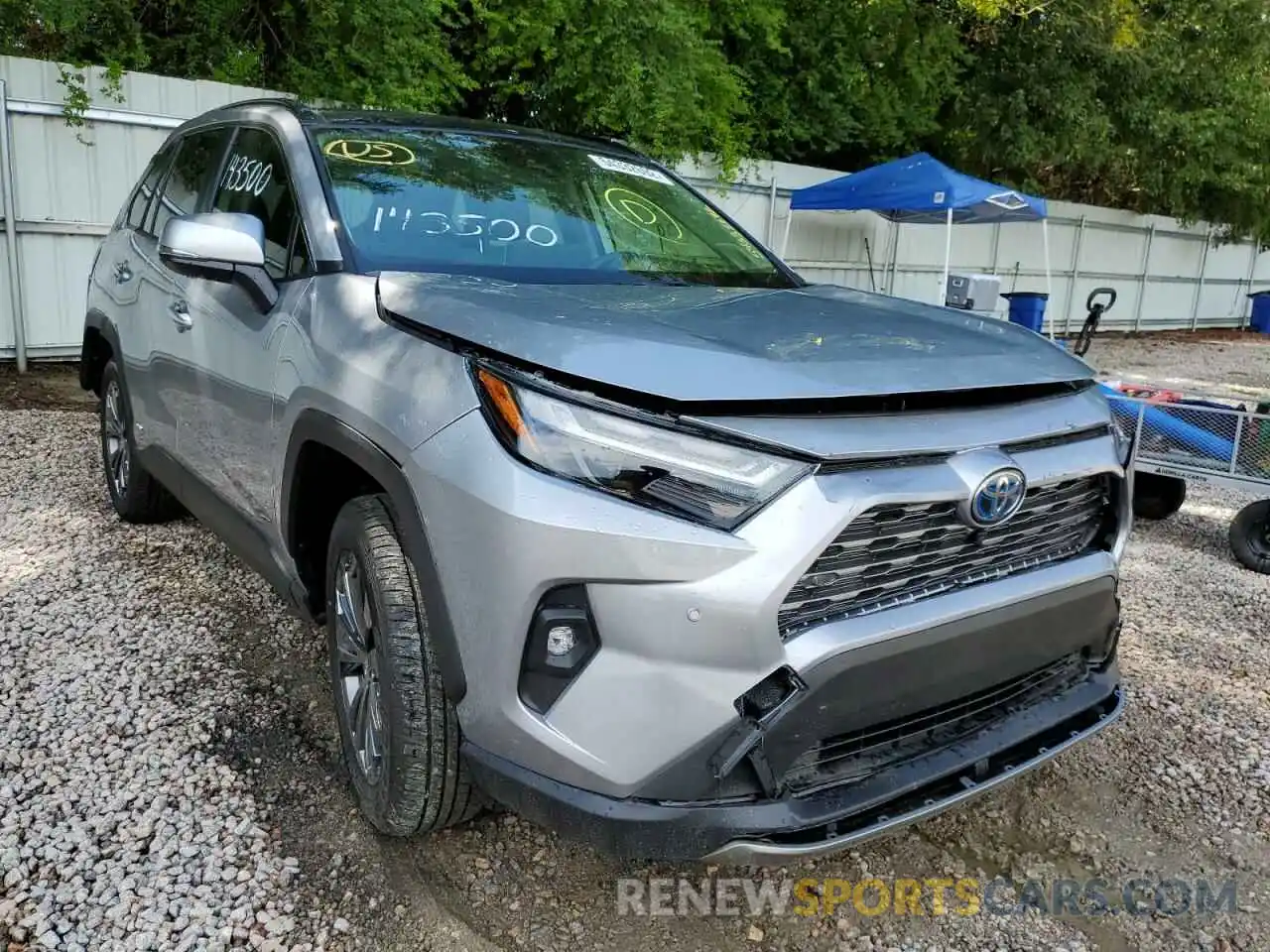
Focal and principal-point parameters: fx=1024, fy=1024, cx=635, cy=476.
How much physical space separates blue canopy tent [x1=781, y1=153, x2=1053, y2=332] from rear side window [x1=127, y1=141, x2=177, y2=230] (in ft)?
27.6

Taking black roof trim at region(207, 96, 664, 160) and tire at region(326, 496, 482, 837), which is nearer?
tire at region(326, 496, 482, 837)

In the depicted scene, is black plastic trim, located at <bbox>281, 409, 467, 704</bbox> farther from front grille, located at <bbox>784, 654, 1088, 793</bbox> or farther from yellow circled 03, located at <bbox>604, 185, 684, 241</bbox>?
yellow circled 03, located at <bbox>604, 185, 684, 241</bbox>

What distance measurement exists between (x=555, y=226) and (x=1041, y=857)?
227 centimetres

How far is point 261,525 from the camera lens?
2959 millimetres

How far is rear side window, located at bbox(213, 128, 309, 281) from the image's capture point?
2881 millimetres

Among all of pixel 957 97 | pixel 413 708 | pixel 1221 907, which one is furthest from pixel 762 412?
pixel 957 97

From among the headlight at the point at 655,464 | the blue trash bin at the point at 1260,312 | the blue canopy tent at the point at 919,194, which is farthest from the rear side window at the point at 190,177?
the blue trash bin at the point at 1260,312

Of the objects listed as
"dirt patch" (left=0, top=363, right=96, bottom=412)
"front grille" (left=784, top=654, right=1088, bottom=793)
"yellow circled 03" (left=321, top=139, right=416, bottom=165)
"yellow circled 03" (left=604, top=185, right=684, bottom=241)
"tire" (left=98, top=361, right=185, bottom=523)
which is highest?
"yellow circled 03" (left=321, top=139, right=416, bottom=165)

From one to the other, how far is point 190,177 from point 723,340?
2.79m

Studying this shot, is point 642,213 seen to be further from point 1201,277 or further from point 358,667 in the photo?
point 1201,277

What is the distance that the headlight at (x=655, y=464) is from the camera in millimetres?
1871

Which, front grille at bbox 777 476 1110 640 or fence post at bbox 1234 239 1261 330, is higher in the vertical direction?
front grille at bbox 777 476 1110 640

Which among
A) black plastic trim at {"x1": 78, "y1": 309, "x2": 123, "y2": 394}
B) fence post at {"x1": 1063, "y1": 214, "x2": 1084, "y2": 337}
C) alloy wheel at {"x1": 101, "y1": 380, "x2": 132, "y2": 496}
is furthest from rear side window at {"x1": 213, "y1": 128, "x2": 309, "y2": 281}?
fence post at {"x1": 1063, "y1": 214, "x2": 1084, "y2": 337}

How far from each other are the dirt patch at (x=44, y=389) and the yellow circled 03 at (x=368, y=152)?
511cm
